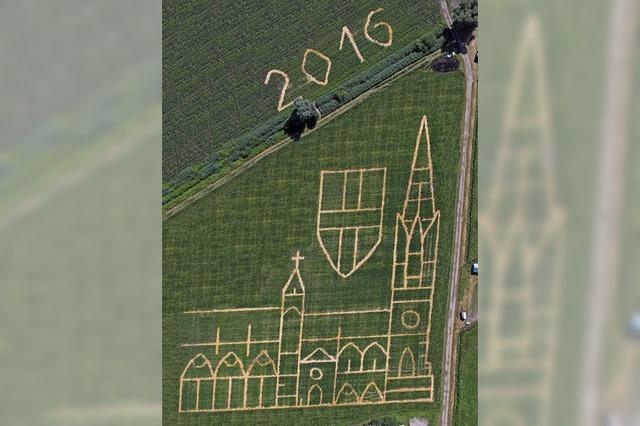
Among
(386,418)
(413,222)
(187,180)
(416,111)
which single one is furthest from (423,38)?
(386,418)

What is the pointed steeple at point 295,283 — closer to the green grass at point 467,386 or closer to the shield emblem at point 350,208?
the shield emblem at point 350,208

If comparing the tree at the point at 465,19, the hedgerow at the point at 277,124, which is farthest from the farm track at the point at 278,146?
the tree at the point at 465,19

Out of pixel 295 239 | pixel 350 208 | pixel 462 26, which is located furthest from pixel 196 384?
pixel 462 26

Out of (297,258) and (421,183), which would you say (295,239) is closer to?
(297,258)
